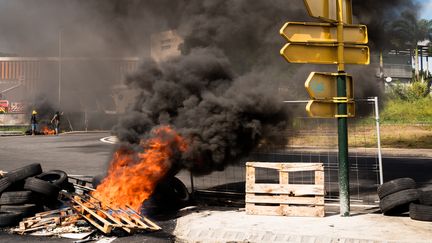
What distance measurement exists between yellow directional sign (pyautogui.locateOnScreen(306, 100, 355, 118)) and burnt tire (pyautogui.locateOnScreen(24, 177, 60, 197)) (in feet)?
16.4

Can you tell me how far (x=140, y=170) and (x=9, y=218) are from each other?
7.79 feet

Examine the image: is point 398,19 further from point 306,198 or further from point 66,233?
point 66,233

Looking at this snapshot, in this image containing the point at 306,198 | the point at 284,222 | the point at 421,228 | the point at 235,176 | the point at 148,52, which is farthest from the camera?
the point at 235,176

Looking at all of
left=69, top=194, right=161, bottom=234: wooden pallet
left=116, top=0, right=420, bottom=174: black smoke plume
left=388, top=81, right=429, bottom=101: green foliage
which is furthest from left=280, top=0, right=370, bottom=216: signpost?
left=388, top=81, right=429, bottom=101: green foliage

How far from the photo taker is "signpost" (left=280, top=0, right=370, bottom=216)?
6.77 meters

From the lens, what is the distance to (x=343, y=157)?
6.91 meters

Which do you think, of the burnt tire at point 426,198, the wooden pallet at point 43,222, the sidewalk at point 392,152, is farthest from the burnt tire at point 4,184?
the sidewalk at point 392,152

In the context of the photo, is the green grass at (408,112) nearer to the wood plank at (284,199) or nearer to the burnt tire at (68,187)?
the wood plank at (284,199)

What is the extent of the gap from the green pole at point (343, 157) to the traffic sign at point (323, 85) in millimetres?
109

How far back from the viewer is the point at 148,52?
9906 millimetres

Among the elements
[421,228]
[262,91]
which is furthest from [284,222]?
[262,91]

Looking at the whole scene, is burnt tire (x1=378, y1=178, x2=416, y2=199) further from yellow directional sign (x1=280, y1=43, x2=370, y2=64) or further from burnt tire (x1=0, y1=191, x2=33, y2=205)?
burnt tire (x1=0, y1=191, x2=33, y2=205)

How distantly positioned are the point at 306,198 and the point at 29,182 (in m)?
5.21

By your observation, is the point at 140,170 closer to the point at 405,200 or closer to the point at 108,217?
the point at 108,217
